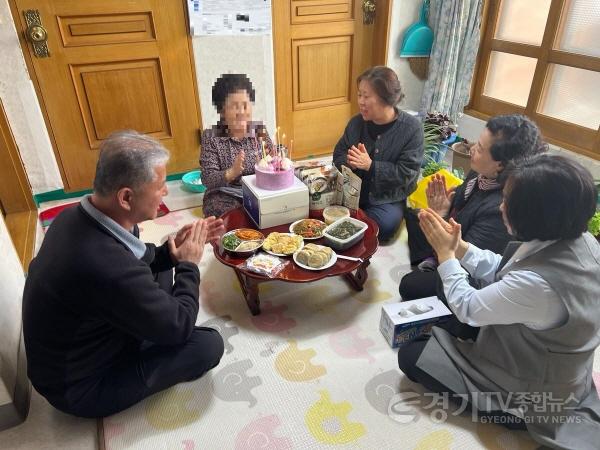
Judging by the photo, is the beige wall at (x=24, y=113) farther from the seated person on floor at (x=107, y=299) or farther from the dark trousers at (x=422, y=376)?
the dark trousers at (x=422, y=376)

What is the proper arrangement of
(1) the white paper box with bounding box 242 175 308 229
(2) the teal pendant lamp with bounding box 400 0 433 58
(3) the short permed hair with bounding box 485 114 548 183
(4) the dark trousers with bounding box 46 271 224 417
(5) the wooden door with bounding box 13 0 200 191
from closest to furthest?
(4) the dark trousers with bounding box 46 271 224 417
(3) the short permed hair with bounding box 485 114 548 183
(1) the white paper box with bounding box 242 175 308 229
(5) the wooden door with bounding box 13 0 200 191
(2) the teal pendant lamp with bounding box 400 0 433 58

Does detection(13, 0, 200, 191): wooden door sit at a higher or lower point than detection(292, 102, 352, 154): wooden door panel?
higher

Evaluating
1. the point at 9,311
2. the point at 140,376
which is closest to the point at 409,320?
the point at 140,376

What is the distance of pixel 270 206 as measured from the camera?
A: 6.34 feet

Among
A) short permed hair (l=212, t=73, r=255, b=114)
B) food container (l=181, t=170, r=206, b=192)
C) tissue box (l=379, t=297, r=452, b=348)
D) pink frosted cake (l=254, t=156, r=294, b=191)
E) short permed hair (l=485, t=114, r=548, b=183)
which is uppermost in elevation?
short permed hair (l=212, t=73, r=255, b=114)

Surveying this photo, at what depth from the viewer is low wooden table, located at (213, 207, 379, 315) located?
1.68 m

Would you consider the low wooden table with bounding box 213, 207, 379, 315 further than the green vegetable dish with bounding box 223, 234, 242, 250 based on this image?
No

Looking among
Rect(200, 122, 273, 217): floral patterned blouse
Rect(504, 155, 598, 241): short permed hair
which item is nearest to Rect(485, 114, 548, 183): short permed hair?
Rect(504, 155, 598, 241): short permed hair

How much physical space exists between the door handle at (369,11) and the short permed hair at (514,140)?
6.74 ft

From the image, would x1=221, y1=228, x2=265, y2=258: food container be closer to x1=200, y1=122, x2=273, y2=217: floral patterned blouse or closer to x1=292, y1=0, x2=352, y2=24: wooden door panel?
x1=200, y1=122, x2=273, y2=217: floral patterned blouse

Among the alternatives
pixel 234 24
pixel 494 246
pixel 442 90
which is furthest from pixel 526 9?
pixel 494 246

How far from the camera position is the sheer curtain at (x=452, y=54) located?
125 inches

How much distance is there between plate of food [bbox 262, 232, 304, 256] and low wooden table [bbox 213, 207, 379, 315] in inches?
1.8

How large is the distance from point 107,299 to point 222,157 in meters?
1.32
